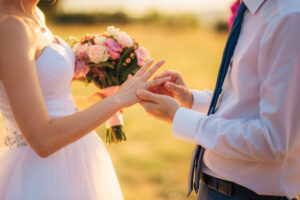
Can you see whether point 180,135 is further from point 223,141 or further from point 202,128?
point 223,141

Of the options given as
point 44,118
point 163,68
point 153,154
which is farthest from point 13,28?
point 163,68

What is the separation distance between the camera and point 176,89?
2242 mm

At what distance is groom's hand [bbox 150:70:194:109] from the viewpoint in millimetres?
2195

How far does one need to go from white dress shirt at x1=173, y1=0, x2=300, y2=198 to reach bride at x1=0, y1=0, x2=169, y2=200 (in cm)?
52

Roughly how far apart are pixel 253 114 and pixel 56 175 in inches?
46.3

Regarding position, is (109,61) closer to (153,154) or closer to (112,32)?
(112,32)

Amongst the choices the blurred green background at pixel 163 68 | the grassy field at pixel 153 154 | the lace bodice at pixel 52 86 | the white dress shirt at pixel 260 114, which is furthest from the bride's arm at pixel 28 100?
the grassy field at pixel 153 154

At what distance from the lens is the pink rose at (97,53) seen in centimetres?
228

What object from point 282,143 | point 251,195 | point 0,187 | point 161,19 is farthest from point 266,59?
point 161,19

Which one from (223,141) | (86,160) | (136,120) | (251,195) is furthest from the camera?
(136,120)

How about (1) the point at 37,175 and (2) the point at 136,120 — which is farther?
(2) the point at 136,120

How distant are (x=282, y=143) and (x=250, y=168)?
241 millimetres

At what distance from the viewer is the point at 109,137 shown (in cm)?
256

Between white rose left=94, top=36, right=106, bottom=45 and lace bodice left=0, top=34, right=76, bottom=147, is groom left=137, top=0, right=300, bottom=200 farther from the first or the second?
white rose left=94, top=36, right=106, bottom=45
